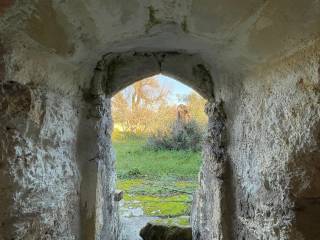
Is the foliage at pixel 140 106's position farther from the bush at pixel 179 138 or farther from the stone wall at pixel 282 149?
the stone wall at pixel 282 149

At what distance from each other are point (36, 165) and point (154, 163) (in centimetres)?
578

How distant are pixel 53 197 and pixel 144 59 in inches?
40.1

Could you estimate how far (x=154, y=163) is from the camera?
6977 millimetres

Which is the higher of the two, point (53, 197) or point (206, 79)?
point (206, 79)

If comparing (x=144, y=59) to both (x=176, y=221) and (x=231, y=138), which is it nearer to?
(x=231, y=138)

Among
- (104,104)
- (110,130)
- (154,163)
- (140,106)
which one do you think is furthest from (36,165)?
(140,106)

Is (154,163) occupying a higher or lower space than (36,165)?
lower

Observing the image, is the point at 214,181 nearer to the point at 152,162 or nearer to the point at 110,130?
the point at 110,130

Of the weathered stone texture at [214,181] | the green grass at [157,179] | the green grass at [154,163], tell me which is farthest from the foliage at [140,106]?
the weathered stone texture at [214,181]

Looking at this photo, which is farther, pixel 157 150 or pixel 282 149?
pixel 157 150

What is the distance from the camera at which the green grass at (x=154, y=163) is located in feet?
20.2

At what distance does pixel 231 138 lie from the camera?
1819 mm

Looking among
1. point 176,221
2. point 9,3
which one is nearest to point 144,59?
point 9,3

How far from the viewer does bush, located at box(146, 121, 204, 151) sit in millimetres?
7969
